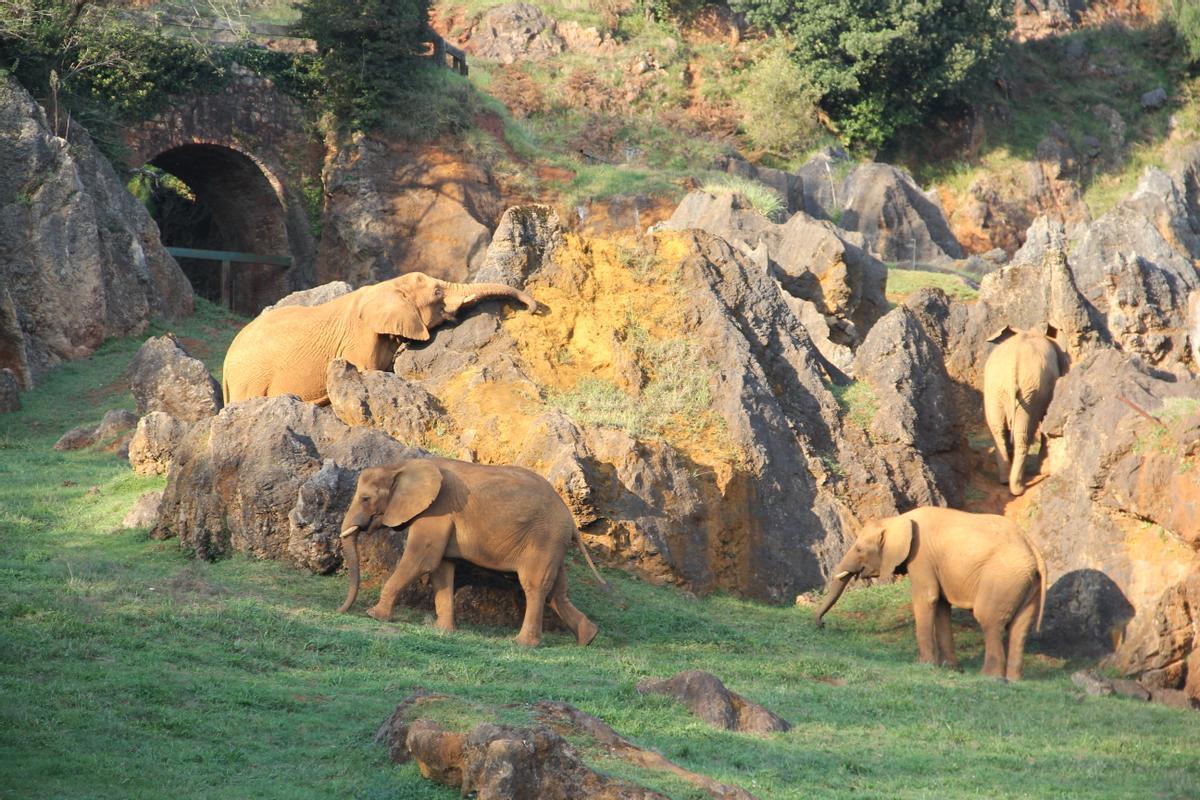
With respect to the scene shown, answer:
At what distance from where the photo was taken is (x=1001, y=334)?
2445 cm

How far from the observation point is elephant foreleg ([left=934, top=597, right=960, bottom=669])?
16.1 metres

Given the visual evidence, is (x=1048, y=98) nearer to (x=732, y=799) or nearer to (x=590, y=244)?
(x=590, y=244)

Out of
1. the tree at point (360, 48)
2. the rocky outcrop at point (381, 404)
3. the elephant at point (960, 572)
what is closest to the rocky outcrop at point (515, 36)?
the tree at point (360, 48)

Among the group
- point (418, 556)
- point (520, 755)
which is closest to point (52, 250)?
point (418, 556)

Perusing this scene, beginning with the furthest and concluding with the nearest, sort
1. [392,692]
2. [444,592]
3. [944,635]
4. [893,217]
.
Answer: [893,217] → [944,635] → [444,592] → [392,692]

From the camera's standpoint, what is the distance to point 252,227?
1492 inches

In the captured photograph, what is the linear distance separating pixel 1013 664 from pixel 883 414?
5.39 metres

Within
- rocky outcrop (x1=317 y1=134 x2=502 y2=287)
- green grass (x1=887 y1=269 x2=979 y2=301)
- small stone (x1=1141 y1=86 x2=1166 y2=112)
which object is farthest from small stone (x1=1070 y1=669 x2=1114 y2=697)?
small stone (x1=1141 y1=86 x2=1166 y2=112)

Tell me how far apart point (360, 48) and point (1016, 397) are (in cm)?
Result: 2154

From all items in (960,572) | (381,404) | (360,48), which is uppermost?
(360,48)

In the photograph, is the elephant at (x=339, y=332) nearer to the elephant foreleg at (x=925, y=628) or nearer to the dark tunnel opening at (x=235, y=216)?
the elephant foreleg at (x=925, y=628)

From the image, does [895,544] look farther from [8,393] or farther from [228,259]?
[228,259]

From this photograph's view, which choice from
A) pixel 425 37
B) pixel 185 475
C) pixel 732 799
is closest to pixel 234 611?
pixel 185 475

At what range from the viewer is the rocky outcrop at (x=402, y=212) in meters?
36.3
